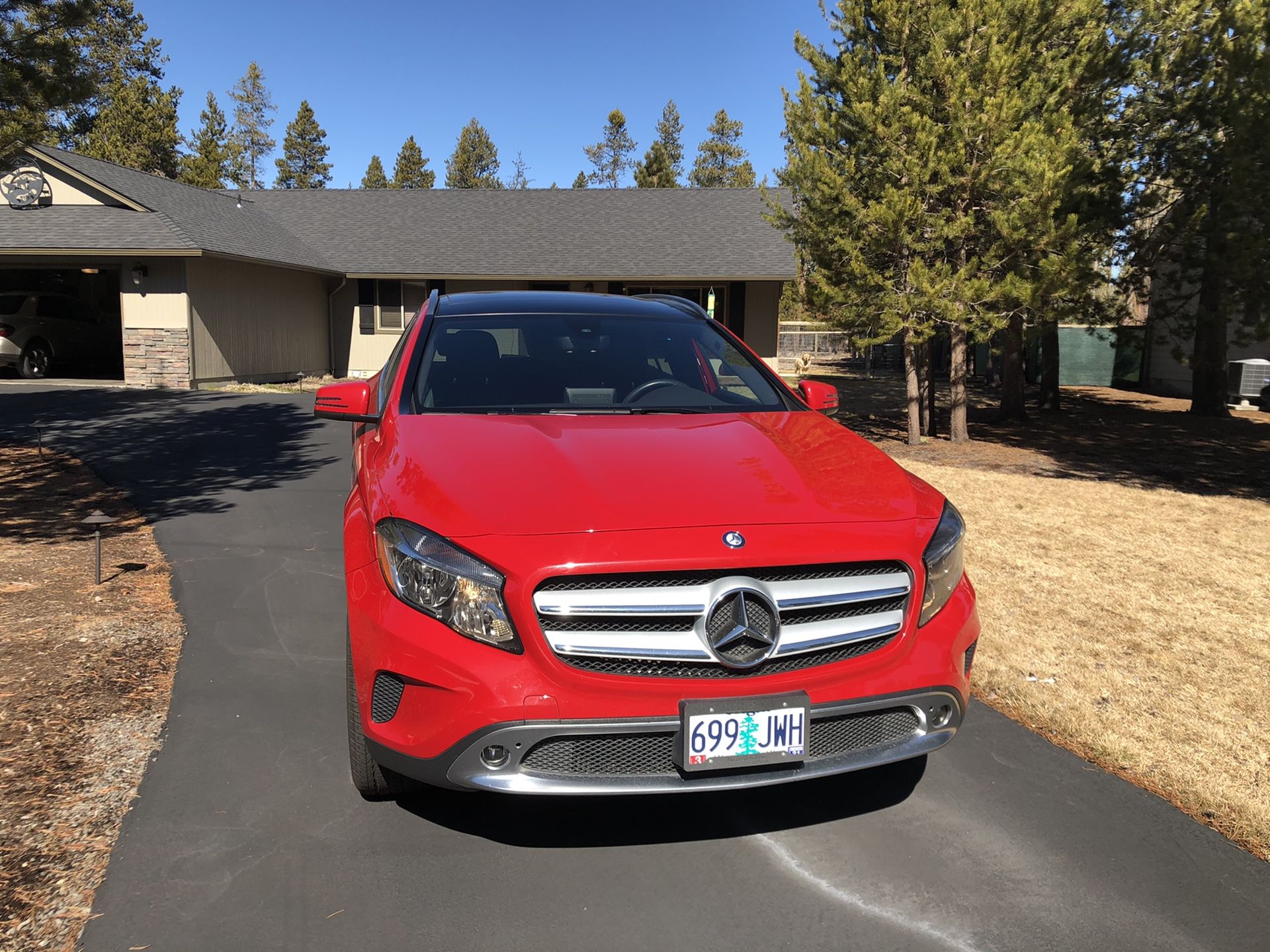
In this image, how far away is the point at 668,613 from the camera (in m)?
2.53

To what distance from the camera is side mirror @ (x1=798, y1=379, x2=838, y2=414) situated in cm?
425

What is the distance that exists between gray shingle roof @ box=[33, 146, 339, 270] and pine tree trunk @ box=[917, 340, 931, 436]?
13840mm

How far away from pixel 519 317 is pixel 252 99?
249ft

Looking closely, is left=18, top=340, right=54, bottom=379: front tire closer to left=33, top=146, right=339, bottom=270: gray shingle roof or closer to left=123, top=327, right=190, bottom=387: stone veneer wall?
left=123, top=327, right=190, bottom=387: stone veneer wall

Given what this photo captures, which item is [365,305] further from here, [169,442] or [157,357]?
[169,442]

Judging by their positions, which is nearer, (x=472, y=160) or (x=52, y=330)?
(x=52, y=330)

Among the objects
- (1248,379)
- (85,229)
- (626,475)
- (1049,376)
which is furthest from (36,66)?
(1248,379)

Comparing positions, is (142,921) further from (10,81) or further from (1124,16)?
(1124,16)

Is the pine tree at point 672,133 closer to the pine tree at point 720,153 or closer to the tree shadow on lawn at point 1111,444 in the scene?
the pine tree at point 720,153

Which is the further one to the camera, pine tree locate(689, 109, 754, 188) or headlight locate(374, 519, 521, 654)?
pine tree locate(689, 109, 754, 188)

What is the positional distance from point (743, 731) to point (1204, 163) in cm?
1363

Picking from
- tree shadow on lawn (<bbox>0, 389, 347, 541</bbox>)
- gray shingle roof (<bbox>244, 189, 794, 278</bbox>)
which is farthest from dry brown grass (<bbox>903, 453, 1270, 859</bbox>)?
gray shingle roof (<bbox>244, 189, 794, 278</bbox>)

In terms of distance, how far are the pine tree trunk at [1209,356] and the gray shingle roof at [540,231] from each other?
8.87 m

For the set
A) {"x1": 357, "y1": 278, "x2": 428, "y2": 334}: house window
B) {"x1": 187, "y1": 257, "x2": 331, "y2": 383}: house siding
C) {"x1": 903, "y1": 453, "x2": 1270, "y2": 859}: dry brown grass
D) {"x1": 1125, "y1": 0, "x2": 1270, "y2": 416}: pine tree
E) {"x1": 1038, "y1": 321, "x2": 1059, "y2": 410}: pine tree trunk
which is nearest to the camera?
{"x1": 903, "y1": 453, "x2": 1270, "y2": 859}: dry brown grass
